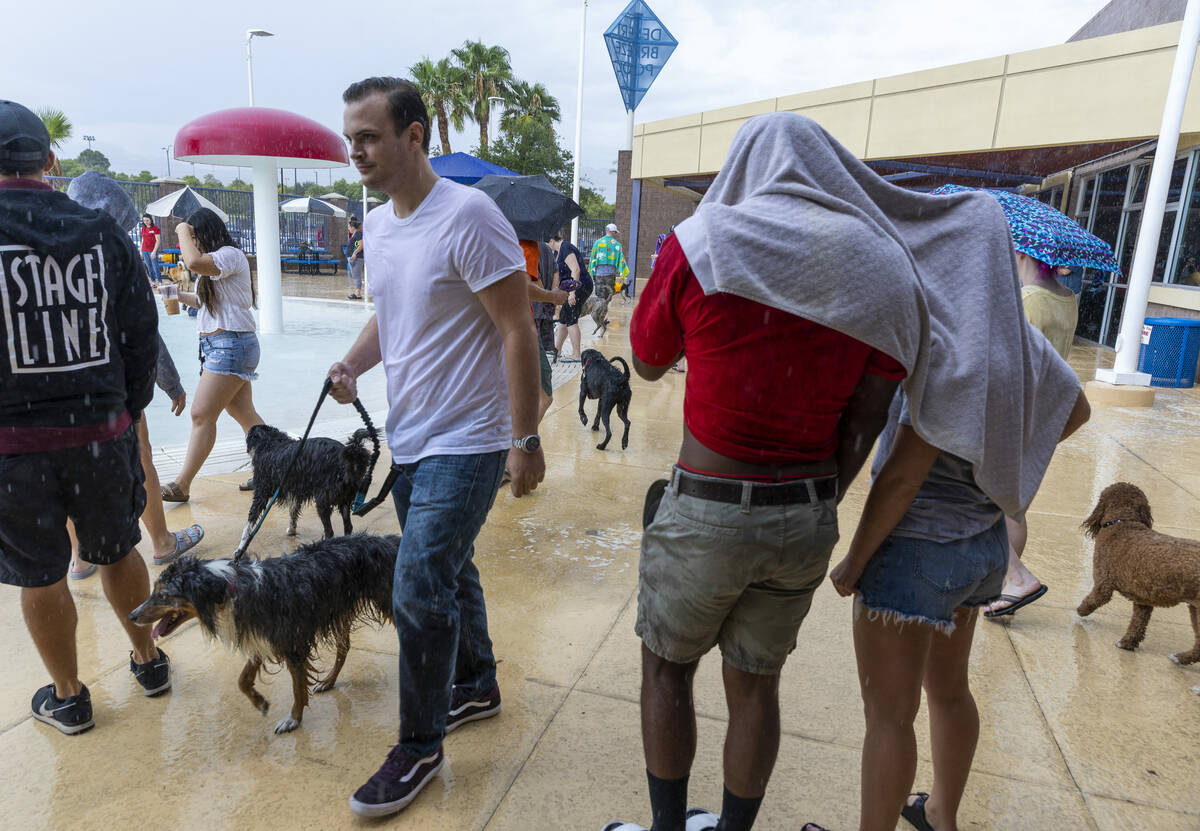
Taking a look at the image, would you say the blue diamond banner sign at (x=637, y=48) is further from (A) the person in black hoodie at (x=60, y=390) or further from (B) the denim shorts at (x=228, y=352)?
(A) the person in black hoodie at (x=60, y=390)

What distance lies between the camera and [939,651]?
79.0 inches

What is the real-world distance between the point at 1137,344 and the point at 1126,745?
28.5 ft

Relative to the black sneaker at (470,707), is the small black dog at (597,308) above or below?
above

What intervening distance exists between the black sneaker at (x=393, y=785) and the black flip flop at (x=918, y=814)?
58.5 inches

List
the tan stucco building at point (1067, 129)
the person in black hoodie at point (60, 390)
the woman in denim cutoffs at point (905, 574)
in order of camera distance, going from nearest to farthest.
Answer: the woman in denim cutoffs at point (905, 574)
the person in black hoodie at point (60, 390)
the tan stucco building at point (1067, 129)

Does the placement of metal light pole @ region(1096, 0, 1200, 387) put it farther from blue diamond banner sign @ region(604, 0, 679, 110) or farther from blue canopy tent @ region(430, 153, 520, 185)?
blue diamond banner sign @ region(604, 0, 679, 110)

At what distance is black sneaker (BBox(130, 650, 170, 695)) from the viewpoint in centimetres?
285

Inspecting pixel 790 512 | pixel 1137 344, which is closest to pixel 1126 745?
pixel 790 512

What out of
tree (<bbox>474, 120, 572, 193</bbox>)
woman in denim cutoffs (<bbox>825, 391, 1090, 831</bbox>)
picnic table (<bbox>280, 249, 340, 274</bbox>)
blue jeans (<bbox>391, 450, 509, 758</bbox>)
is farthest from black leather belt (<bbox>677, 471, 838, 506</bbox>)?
tree (<bbox>474, 120, 572, 193</bbox>)

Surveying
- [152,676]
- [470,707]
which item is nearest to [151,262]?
[152,676]

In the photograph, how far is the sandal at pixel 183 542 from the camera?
3980 millimetres

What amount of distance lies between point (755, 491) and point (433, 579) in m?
1.08

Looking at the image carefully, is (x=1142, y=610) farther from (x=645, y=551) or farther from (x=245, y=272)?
(x=245, y=272)

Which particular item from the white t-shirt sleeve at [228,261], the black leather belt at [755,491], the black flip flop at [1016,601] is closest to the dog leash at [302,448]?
the black leather belt at [755,491]
